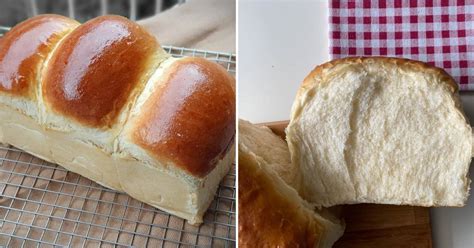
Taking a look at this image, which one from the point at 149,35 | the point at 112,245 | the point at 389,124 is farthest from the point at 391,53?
the point at 112,245

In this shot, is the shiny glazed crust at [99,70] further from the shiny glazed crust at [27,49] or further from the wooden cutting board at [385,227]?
the wooden cutting board at [385,227]

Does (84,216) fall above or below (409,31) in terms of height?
below

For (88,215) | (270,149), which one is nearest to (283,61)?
(270,149)

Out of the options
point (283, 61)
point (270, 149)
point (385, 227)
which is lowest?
point (385, 227)

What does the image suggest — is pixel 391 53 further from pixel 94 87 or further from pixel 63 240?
pixel 63 240

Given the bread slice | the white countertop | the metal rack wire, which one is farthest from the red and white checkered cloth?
the metal rack wire

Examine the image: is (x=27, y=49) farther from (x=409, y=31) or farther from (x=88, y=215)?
(x=409, y=31)

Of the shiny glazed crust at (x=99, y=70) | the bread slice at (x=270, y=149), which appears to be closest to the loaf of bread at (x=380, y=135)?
the bread slice at (x=270, y=149)
